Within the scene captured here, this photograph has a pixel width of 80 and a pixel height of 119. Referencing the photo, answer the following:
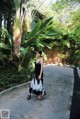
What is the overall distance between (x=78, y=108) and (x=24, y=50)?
5.55m

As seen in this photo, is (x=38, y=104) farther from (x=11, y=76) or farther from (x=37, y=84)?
(x=11, y=76)

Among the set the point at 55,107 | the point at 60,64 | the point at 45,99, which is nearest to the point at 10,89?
the point at 45,99

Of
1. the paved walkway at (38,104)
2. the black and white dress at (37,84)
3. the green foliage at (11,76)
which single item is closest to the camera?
the paved walkway at (38,104)

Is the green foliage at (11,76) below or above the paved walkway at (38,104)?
above

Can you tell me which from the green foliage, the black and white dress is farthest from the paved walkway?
the green foliage

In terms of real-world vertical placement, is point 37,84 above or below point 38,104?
above

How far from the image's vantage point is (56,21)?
82.9 feet

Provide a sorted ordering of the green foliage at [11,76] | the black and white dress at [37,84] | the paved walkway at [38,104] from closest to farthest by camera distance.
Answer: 1. the paved walkway at [38,104]
2. the black and white dress at [37,84]
3. the green foliage at [11,76]

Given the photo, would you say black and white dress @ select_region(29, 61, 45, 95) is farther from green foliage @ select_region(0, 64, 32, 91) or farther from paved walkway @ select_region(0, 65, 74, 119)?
green foliage @ select_region(0, 64, 32, 91)

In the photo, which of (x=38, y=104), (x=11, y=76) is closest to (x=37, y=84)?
(x=38, y=104)

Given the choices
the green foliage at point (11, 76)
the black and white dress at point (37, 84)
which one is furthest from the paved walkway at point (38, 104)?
the green foliage at point (11, 76)

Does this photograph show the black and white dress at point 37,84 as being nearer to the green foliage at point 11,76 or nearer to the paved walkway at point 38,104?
the paved walkway at point 38,104

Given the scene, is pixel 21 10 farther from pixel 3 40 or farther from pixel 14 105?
pixel 14 105

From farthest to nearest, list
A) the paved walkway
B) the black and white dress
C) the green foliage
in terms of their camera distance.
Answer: the green foliage, the black and white dress, the paved walkway
